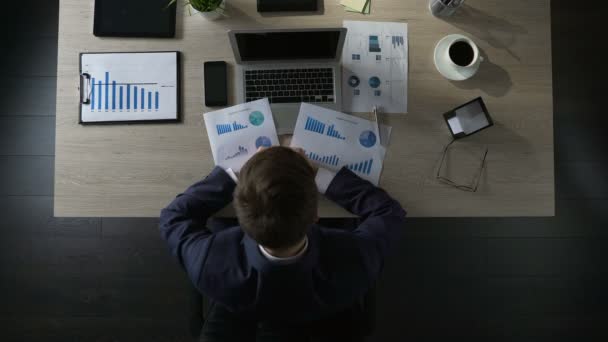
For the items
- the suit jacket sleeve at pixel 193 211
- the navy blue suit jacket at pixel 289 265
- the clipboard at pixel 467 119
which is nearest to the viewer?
the navy blue suit jacket at pixel 289 265

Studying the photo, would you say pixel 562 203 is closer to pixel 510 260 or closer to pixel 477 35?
pixel 510 260

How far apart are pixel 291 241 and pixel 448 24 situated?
887mm

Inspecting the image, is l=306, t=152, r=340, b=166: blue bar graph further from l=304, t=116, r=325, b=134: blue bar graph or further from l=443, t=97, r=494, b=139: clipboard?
l=443, t=97, r=494, b=139: clipboard

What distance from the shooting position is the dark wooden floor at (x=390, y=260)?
180 cm

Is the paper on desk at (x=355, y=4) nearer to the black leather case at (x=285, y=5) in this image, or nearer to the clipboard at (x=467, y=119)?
the black leather case at (x=285, y=5)

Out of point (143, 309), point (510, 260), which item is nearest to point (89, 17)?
point (143, 309)

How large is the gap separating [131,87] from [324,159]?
63 centimetres

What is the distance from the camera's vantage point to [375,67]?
1243 mm

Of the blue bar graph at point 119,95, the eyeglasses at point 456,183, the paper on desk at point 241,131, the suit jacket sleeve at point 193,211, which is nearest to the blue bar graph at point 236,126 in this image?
the paper on desk at point 241,131

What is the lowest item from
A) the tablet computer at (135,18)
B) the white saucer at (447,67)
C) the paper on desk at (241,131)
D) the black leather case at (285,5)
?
the paper on desk at (241,131)

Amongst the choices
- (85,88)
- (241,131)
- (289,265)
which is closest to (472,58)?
(241,131)

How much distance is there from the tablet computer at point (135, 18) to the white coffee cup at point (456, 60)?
2.71 ft

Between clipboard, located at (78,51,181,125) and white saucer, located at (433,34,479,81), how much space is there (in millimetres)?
799

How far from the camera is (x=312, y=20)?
1.25 m
